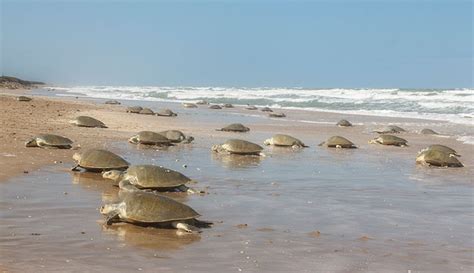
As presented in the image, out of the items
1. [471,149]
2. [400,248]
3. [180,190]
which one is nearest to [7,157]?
[180,190]

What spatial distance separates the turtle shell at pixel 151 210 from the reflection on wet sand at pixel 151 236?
0.12 meters

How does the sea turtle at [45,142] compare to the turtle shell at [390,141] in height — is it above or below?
below

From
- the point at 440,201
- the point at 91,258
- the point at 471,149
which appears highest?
the point at 471,149

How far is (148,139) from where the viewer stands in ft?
45.9

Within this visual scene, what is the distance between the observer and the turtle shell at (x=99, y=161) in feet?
30.6

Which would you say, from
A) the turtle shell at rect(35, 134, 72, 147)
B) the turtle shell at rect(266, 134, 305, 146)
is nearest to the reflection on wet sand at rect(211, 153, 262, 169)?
the turtle shell at rect(266, 134, 305, 146)

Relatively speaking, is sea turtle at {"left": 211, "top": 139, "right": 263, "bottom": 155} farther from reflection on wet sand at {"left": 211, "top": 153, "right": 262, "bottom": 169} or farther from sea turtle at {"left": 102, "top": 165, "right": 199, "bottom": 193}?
sea turtle at {"left": 102, "top": 165, "right": 199, "bottom": 193}

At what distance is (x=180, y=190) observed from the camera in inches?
330

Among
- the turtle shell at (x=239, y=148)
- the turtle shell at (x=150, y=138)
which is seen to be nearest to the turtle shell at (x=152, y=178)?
the turtle shell at (x=239, y=148)

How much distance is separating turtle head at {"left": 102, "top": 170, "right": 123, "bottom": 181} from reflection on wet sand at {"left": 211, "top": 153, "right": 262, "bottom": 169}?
294 cm

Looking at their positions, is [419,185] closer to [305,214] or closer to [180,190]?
[305,214]

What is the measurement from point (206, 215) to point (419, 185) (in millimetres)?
4680

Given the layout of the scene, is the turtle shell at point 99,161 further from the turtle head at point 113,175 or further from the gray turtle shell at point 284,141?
the gray turtle shell at point 284,141

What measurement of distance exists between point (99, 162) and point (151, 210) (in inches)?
135
